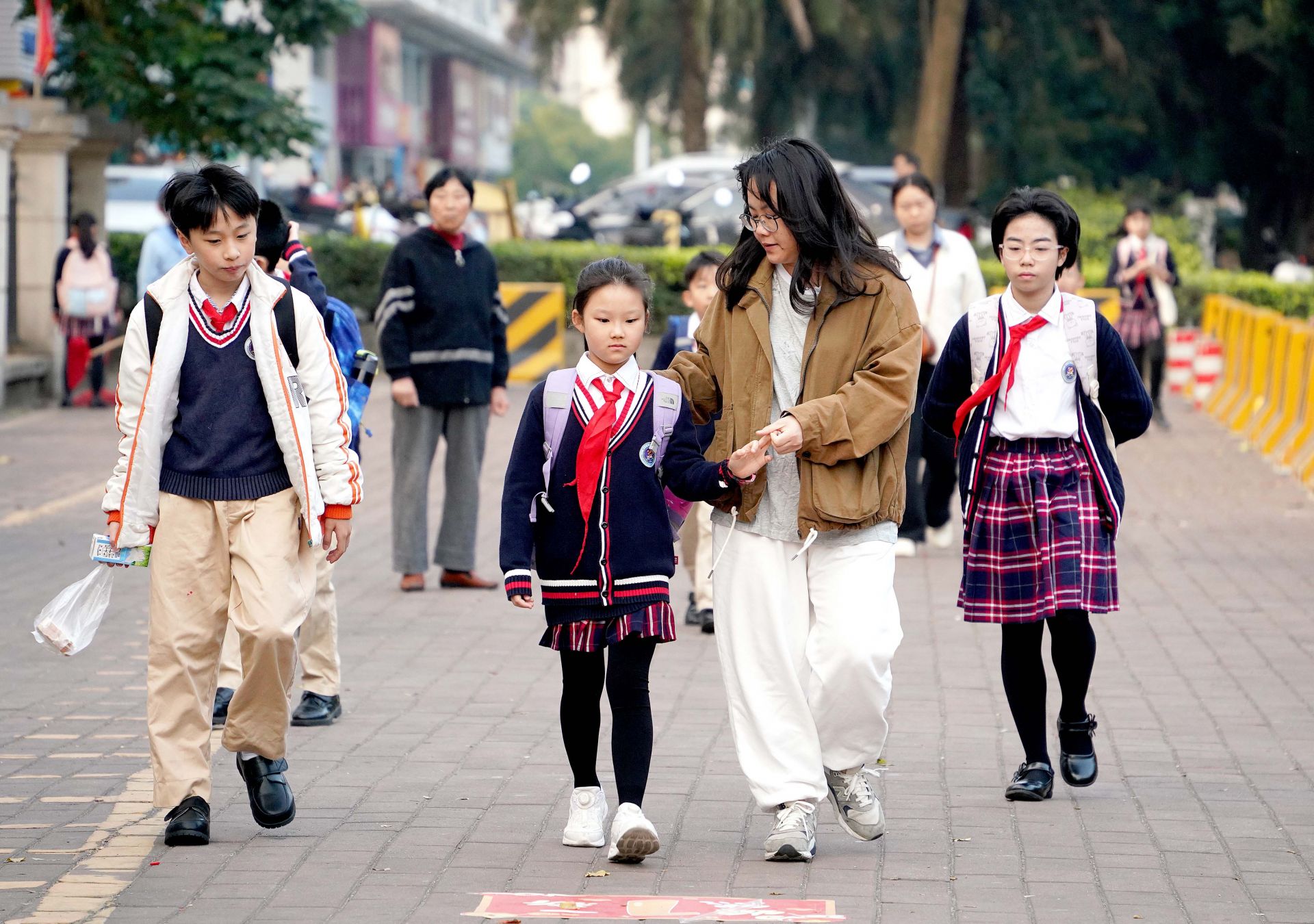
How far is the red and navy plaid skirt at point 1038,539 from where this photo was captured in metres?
5.41

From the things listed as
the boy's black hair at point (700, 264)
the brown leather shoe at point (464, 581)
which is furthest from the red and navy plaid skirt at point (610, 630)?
the brown leather shoe at point (464, 581)

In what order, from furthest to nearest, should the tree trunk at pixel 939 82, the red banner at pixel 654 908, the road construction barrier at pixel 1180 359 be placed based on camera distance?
the tree trunk at pixel 939 82 < the road construction barrier at pixel 1180 359 < the red banner at pixel 654 908

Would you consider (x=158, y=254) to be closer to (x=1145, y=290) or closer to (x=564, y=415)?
(x=1145, y=290)

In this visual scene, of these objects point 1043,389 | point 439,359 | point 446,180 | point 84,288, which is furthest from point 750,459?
point 84,288

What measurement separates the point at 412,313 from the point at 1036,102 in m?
26.8

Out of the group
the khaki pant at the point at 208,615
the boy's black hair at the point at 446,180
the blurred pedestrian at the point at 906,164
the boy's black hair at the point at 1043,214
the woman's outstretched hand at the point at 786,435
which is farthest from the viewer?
the blurred pedestrian at the point at 906,164

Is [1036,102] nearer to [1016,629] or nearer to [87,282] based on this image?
[87,282]

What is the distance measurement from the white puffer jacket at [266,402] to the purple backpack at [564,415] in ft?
1.90

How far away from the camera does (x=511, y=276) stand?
826 inches

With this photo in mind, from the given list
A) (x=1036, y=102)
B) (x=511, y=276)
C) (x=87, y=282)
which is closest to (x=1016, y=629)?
(x=87, y=282)

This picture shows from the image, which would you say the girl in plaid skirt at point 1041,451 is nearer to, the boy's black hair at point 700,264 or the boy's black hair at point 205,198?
the boy's black hair at point 205,198

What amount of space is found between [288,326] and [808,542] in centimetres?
146

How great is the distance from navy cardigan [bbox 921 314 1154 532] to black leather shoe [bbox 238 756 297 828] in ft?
6.55

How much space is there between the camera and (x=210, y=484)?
494 cm
